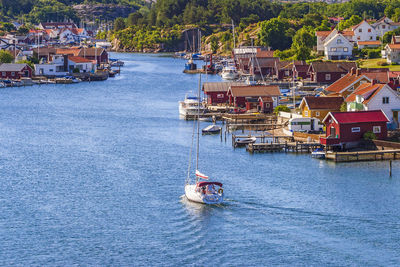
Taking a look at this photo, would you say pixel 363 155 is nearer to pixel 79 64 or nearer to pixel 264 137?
pixel 264 137

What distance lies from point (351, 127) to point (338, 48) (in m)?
64.0

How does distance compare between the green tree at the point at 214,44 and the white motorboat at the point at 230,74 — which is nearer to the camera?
the white motorboat at the point at 230,74

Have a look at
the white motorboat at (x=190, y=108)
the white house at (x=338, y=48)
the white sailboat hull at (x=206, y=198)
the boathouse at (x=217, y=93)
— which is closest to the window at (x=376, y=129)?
the white sailboat hull at (x=206, y=198)

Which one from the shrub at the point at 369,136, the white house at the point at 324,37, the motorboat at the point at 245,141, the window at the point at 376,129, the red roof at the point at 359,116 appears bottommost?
the motorboat at the point at 245,141

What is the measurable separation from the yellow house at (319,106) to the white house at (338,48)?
52406mm

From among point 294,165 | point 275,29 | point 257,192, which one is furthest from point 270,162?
point 275,29

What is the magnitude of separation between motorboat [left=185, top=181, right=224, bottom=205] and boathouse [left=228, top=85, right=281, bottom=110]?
33324mm

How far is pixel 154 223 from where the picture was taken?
3891 cm

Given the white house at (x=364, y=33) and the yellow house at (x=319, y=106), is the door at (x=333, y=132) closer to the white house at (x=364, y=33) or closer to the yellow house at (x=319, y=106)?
the yellow house at (x=319, y=106)

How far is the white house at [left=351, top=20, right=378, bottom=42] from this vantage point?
12669 centimetres

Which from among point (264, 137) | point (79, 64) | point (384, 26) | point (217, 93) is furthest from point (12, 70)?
point (264, 137)

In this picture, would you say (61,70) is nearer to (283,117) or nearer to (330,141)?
(283,117)

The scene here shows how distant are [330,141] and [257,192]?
500 inches

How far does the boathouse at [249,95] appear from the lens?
7531 centimetres
